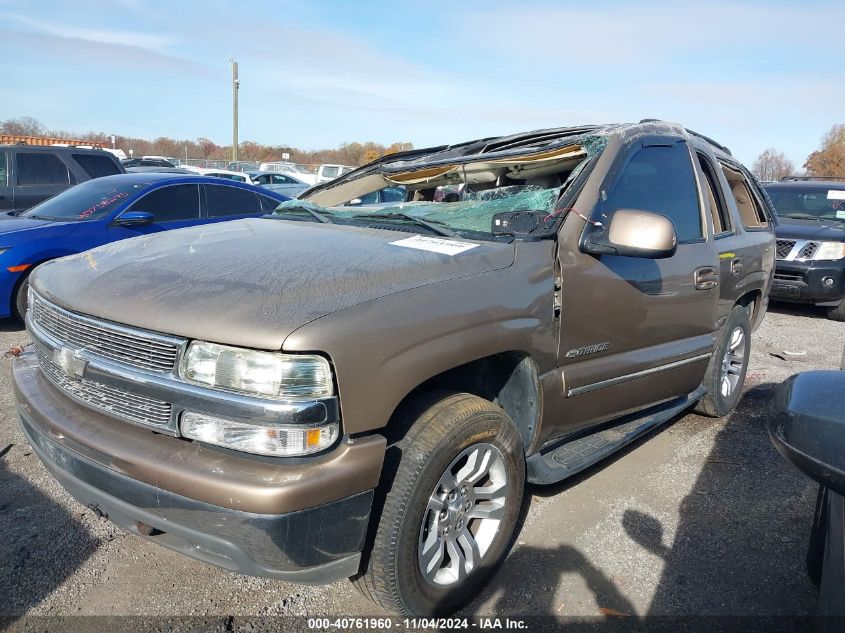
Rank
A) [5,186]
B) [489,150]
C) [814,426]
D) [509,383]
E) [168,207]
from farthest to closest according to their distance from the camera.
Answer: [5,186]
[168,207]
[489,150]
[509,383]
[814,426]

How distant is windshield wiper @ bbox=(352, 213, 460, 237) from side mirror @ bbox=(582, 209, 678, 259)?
2.23ft

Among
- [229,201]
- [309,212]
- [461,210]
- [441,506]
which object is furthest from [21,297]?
[441,506]

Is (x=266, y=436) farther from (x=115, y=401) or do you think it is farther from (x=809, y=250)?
(x=809, y=250)

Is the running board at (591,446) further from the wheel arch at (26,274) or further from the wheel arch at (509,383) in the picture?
the wheel arch at (26,274)

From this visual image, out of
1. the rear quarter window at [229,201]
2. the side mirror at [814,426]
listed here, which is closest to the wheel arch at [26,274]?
the rear quarter window at [229,201]

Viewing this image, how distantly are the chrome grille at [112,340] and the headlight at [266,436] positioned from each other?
0.23 meters

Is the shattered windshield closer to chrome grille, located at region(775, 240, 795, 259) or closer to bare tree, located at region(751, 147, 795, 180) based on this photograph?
chrome grille, located at region(775, 240, 795, 259)

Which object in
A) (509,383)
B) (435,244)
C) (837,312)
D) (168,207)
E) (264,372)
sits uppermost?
(435,244)

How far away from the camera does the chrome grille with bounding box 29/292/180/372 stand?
2.09 m

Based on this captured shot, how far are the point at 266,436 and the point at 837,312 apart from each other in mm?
8802

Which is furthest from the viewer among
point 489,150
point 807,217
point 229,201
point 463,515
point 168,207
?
point 807,217

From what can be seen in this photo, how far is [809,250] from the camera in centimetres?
827

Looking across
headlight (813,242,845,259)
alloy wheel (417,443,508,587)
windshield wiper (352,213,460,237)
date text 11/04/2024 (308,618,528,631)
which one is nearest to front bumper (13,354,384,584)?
alloy wheel (417,443,508,587)

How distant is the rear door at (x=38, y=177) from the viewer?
968 centimetres
